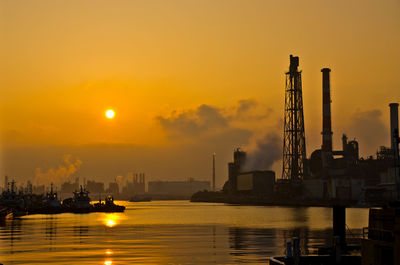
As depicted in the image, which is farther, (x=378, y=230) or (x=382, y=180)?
(x=382, y=180)

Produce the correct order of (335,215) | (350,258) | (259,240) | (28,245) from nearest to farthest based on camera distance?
(350,258) < (335,215) < (28,245) < (259,240)

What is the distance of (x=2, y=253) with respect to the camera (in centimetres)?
5584

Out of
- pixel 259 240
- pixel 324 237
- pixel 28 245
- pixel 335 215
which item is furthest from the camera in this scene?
pixel 324 237

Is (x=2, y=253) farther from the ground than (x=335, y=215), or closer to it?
closer to it

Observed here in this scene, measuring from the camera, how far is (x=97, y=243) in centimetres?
6844

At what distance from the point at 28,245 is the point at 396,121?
152m

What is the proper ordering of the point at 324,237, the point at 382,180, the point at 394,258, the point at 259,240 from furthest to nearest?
the point at 382,180
the point at 324,237
the point at 259,240
the point at 394,258

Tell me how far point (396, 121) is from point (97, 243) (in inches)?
5786

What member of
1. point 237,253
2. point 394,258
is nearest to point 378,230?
point 394,258

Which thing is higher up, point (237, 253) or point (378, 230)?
point (378, 230)

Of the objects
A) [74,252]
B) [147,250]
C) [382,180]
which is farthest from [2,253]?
[382,180]

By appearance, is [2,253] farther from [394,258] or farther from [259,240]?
[394,258]

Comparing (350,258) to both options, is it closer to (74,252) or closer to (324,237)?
(74,252)

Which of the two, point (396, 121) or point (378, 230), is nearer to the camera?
point (378, 230)
